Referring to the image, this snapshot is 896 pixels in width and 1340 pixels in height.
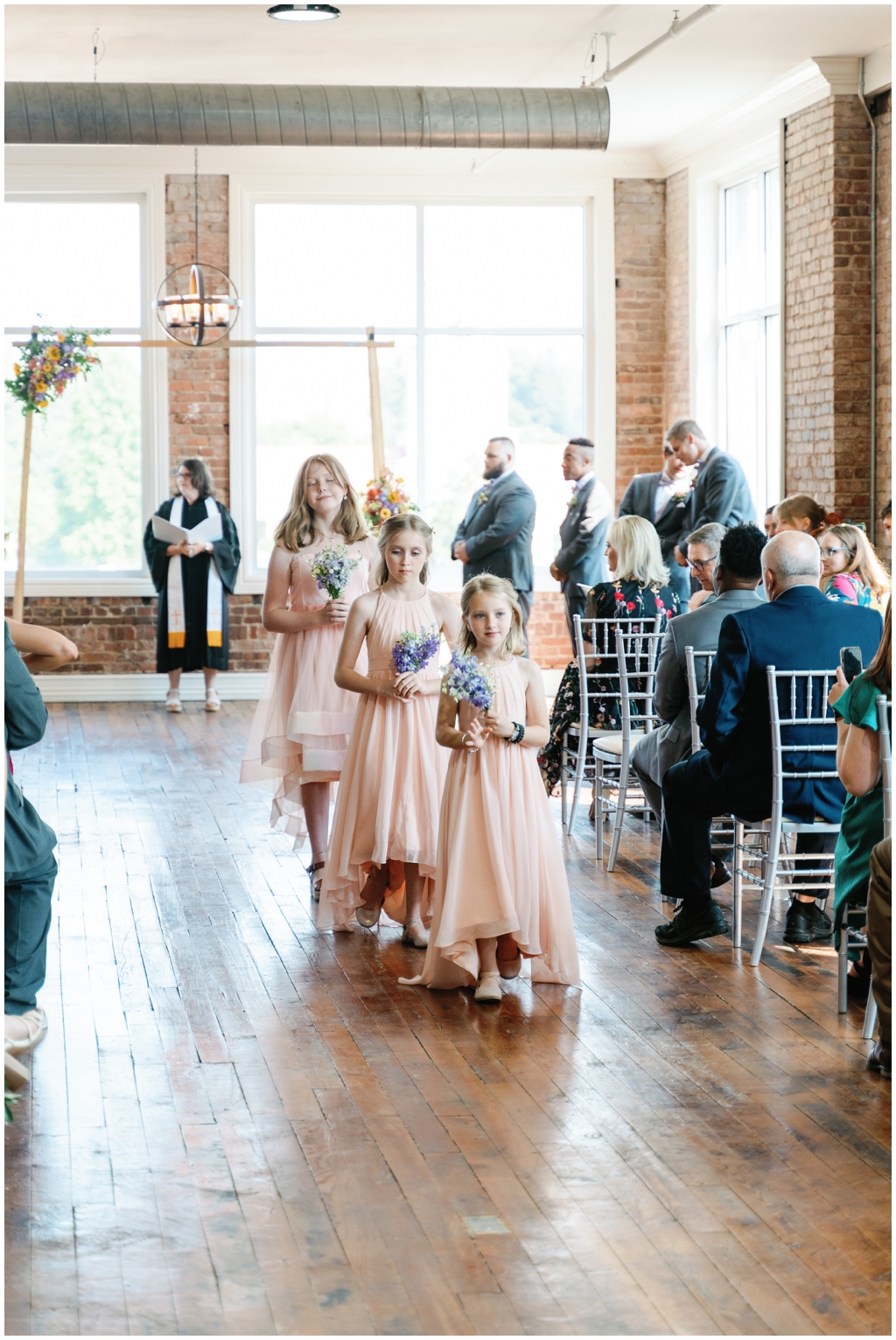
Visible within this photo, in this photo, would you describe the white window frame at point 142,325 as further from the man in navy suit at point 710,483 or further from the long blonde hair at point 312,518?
the long blonde hair at point 312,518

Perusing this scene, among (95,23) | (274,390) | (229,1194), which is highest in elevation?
(95,23)

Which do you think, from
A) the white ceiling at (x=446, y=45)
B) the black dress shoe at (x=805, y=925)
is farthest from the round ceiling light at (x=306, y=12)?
the black dress shoe at (x=805, y=925)

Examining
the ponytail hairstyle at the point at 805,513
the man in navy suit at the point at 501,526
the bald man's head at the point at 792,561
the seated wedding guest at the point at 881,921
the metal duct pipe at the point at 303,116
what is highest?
the metal duct pipe at the point at 303,116

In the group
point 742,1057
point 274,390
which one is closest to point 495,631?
point 742,1057

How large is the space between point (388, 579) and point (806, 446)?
5.05m

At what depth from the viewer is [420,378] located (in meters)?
12.4

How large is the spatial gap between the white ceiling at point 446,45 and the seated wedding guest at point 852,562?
303 centimetres

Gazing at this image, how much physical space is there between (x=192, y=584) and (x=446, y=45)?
4.23 metres

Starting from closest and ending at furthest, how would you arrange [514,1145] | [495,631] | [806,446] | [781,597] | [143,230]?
1. [514,1145]
2. [495,631]
3. [781,597]
4. [806,446]
5. [143,230]

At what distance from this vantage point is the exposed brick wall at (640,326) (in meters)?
12.3

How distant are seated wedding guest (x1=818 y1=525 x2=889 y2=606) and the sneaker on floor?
3650 mm

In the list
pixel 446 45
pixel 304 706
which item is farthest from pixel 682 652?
pixel 446 45

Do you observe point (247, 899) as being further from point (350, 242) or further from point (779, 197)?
point (350, 242)

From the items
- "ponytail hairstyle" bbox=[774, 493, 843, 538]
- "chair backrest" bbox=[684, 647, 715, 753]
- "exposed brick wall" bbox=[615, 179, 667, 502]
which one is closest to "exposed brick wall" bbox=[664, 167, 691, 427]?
"exposed brick wall" bbox=[615, 179, 667, 502]
